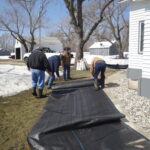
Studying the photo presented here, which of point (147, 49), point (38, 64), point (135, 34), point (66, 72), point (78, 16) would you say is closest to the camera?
point (38, 64)

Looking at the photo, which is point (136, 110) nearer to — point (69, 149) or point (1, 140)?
point (69, 149)

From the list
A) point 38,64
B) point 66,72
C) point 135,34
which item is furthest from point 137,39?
point 38,64

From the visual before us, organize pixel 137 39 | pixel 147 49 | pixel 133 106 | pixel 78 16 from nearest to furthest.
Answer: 1. pixel 133 106
2. pixel 147 49
3. pixel 137 39
4. pixel 78 16

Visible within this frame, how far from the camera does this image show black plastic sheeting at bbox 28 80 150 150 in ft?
13.3

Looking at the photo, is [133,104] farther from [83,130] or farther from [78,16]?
[78,16]

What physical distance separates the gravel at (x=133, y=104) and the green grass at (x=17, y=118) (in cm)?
237

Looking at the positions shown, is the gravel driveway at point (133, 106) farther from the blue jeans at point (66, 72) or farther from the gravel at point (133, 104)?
the blue jeans at point (66, 72)

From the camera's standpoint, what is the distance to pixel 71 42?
240 ft

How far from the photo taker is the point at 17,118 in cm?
595

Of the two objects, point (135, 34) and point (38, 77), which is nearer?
point (38, 77)

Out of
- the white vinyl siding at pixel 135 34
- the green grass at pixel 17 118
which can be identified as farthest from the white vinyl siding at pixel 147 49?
the green grass at pixel 17 118

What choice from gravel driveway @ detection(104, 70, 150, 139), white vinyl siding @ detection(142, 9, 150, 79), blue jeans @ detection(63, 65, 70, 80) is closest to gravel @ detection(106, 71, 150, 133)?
gravel driveway @ detection(104, 70, 150, 139)

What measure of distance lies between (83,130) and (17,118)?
6.53 feet

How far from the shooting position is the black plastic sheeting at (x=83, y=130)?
4043mm
